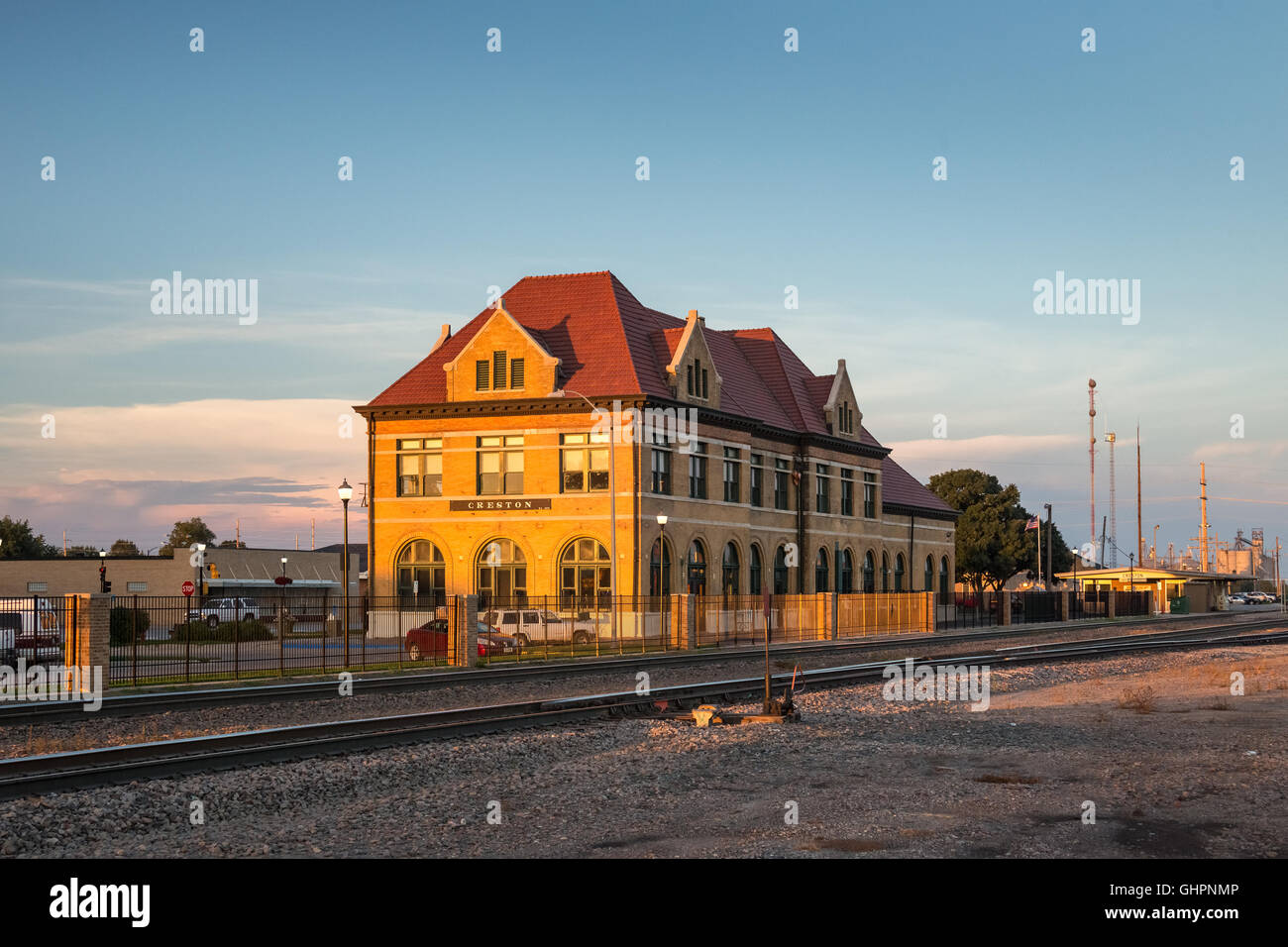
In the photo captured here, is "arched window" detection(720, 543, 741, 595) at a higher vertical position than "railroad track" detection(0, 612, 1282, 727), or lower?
higher

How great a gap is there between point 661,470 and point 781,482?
11.6 metres

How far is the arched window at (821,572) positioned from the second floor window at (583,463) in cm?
1751

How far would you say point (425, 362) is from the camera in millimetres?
60969

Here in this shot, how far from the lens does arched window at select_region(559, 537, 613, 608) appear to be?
54531 millimetres

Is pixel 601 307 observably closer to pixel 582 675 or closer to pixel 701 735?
pixel 582 675

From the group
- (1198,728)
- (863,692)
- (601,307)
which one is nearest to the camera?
(1198,728)

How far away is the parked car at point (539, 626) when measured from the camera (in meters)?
45.7

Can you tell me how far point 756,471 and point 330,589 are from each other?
188 ft

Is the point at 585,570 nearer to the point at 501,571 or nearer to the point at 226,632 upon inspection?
the point at 501,571

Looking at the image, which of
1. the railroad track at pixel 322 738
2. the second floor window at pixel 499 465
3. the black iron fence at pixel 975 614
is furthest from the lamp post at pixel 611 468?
the black iron fence at pixel 975 614

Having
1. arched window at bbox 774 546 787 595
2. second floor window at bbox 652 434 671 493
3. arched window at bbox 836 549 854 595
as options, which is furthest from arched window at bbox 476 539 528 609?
arched window at bbox 836 549 854 595

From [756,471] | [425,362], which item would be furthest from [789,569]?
[425,362]

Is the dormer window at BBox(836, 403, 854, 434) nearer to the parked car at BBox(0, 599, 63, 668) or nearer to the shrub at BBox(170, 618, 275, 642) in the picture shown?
the shrub at BBox(170, 618, 275, 642)

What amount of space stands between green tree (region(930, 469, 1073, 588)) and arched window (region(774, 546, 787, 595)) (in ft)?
173
